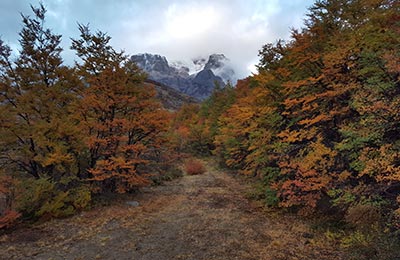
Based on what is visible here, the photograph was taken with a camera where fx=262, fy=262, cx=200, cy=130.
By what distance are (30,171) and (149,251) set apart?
967cm

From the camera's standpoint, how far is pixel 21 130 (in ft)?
46.8

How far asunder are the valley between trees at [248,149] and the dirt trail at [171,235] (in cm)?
10

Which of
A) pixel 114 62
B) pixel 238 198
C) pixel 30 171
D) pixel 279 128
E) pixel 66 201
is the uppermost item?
pixel 114 62

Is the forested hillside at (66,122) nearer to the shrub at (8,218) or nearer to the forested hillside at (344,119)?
the shrub at (8,218)

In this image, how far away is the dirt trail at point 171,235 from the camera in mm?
9969

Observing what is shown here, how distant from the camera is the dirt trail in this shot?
32.7 ft

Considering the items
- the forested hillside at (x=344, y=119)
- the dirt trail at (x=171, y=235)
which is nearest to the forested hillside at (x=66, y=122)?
the dirt trail at (x=171, y=235)

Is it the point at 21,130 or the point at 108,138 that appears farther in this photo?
the point at 108,138

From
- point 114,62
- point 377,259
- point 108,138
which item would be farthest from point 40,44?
point 377,259

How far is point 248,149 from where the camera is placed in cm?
1591

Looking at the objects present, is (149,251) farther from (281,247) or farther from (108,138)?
(108,138)

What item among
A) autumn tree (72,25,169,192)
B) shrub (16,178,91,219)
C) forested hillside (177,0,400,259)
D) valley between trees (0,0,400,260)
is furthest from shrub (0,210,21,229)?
forested hillside (177,0,400,259)

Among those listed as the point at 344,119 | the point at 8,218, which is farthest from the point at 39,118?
the point at 344,119

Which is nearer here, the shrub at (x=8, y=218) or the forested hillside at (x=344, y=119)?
the forested hillside at (x=344, y=119)
